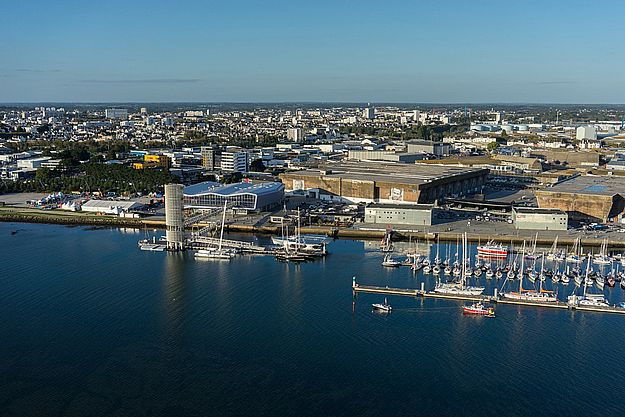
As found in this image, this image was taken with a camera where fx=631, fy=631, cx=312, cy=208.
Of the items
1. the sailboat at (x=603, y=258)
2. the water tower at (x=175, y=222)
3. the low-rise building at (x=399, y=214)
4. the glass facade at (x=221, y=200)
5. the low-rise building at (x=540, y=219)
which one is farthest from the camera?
the glass facade at (x=221, y=200)

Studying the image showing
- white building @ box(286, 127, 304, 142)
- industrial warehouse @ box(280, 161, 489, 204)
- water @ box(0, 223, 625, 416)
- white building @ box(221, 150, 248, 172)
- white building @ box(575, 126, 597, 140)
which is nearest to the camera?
water @ box(0, 223, 625, 416)

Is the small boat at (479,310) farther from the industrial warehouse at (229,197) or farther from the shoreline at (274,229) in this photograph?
the industrial warehouse at (229,197)

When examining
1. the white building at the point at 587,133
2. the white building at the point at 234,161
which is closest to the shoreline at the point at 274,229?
the white building at the point at 234,161

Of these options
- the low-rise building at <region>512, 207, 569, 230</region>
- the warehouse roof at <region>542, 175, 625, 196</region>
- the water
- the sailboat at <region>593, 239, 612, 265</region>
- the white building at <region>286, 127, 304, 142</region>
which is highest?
the white building at <region>286, 127, 304, 142</region>

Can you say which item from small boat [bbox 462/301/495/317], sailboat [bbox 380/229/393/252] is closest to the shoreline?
sailboat [bbox 380/229/393/252]

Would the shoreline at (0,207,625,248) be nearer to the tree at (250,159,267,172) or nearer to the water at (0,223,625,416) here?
the water at (0,223,625,416)

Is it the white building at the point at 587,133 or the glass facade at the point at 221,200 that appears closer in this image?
the glass facade at the point at 221,200

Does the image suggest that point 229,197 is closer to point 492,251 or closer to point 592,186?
point 492,251

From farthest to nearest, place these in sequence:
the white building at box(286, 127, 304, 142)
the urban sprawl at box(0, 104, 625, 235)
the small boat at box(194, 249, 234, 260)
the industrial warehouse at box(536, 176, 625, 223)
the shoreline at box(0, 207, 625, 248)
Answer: the white building at box(286, 127, 304, 142)
the urban sprawl at box(0, 104, 625, 235)
the industrial warehouse at box(536, 176, 625, 223)
the shoreline at box(0, 207, 625, 248)
the small boat at box(194, 249, 234, 260)
